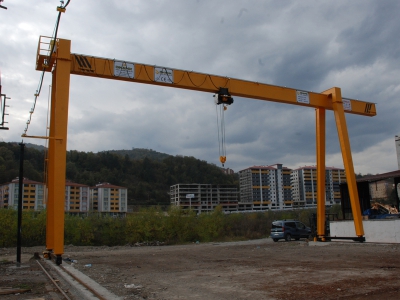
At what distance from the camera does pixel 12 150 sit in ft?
213

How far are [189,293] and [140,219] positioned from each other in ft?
107

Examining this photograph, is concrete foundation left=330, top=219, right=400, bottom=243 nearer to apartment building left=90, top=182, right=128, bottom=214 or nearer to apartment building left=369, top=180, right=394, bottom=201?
apartment building left=369, top=180, right=394, bottom=201

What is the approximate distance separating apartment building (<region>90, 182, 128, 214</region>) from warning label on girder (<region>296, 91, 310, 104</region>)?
70.0 m

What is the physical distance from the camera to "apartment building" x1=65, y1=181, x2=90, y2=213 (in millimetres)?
77312

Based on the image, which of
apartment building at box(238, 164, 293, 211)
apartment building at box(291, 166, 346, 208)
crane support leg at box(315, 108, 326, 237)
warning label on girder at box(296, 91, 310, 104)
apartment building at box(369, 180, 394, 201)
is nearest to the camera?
warning label on girder at box(296, 91, 310, 104)

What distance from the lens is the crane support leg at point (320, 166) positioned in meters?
18.5

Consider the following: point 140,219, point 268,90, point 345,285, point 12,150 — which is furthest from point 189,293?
point 12,150

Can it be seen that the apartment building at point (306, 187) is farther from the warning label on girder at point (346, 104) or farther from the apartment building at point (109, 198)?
the warning label on girder at point (346, 104)

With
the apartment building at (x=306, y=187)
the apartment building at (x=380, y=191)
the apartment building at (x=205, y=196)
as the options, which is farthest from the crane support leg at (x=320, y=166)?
the apartment building at (x=306, y=187)

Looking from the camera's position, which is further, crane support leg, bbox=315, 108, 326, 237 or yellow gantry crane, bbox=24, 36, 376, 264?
crane support leg, bbox=315, 108, 326, 237

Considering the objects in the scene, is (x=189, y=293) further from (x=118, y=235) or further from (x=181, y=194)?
(x=181, y=194)

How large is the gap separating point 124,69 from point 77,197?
72252mm

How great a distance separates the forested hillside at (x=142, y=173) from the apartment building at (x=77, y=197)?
6.11m

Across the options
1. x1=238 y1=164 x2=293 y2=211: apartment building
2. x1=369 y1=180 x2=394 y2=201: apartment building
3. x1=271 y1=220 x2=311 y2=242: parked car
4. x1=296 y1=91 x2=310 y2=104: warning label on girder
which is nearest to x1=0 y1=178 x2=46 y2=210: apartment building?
x1=238 y1=164 x2=293 y2=211: apartment building
